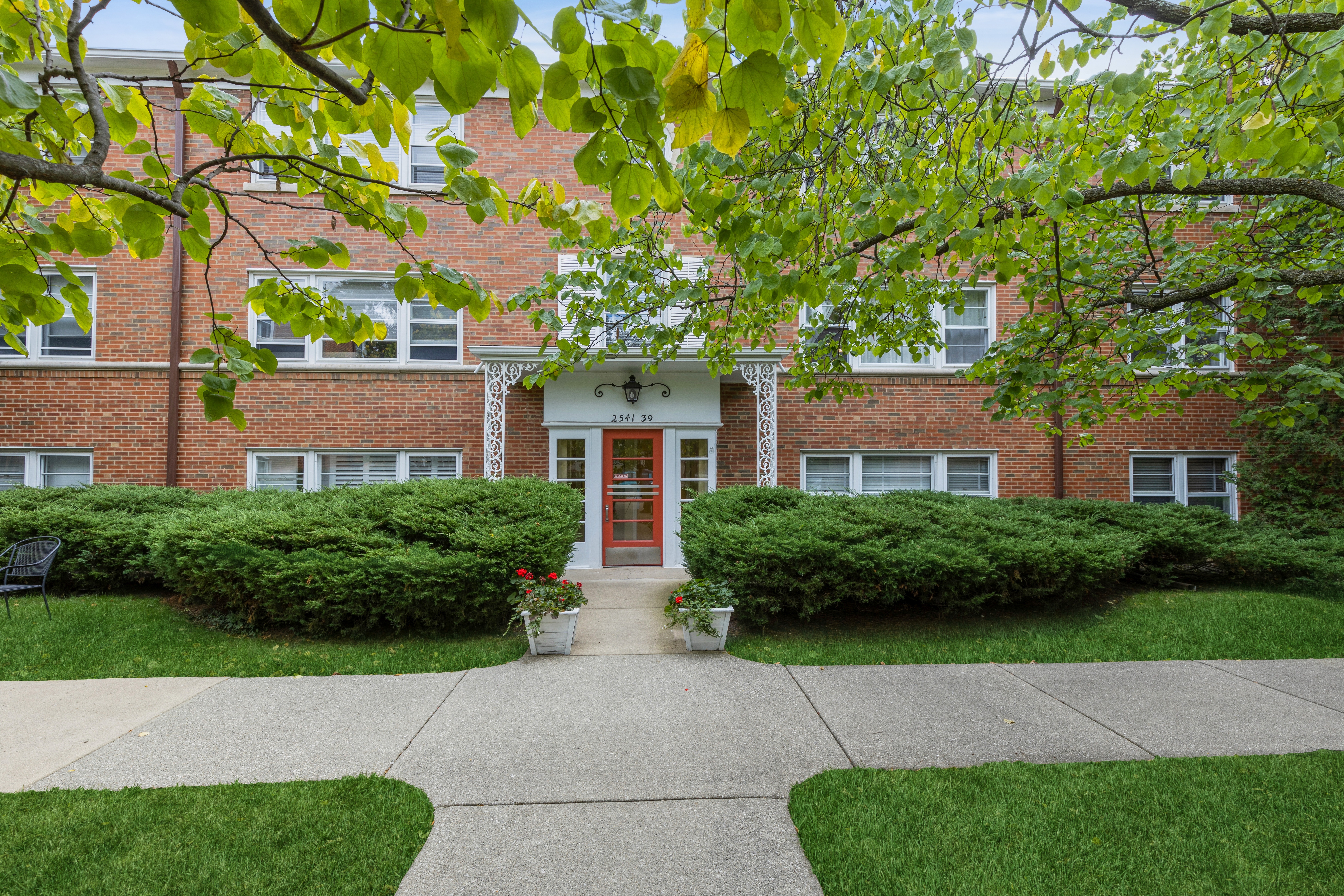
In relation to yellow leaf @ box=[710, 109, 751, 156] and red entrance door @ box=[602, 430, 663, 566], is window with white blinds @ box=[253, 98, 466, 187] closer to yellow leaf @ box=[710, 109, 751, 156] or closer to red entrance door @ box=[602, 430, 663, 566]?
red entrance door @ box=[602, 430, 663, 566]

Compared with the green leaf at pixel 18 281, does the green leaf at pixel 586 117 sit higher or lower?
higher

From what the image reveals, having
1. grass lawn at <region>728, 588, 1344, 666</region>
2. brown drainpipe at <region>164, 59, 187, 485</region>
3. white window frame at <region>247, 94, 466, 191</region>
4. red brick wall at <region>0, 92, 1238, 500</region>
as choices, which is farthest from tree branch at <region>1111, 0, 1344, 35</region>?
brown drainpipe at <region>164, 59, 187, 485</region>

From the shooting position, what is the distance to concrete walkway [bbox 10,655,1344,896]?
2.70m

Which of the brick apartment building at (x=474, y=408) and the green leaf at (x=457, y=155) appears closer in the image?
the green leaf at (x=457, y=155)

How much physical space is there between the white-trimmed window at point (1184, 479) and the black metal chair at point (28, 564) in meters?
15.7

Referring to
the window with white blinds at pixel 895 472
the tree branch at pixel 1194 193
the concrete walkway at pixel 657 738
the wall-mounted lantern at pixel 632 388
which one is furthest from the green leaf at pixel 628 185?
the window with white blinds at pixel 895 472

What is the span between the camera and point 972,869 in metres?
2.58

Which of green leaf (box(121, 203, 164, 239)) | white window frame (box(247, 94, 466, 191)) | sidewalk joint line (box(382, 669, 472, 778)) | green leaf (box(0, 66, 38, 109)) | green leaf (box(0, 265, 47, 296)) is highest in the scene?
white window frame (box(247, 94, 466, 191))

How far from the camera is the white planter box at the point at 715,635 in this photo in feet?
18.1

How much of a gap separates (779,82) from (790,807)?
10.0 feet

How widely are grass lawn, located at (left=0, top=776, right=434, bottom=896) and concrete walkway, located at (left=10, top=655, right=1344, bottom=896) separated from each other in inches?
5.7

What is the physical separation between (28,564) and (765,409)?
9.05 meters

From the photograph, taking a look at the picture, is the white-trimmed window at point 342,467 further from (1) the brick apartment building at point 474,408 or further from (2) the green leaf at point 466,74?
(2) the green leaf at point 466,74

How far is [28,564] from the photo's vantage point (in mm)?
6730
